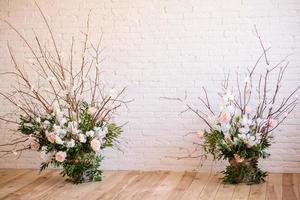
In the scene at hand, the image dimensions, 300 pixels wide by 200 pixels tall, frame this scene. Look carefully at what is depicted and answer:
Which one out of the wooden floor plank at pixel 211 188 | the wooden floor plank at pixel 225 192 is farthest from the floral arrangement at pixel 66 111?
the wooden floor plank at pixel 225 192

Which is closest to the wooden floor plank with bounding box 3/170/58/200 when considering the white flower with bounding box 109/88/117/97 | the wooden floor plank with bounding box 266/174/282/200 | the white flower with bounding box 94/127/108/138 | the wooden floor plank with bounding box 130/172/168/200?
the white flower with bounding box 94/127/108/138

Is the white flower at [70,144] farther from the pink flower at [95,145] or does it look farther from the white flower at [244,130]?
the white flower at [244,130]

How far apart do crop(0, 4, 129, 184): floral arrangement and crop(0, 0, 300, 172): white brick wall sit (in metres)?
0.14

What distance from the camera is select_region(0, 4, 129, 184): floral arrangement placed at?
4320 millimetres

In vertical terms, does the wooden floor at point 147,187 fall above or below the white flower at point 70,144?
below

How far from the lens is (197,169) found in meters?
4.75

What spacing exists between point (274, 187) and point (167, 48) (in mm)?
1635

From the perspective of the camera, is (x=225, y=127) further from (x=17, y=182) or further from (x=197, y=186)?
(x=17, y=182)

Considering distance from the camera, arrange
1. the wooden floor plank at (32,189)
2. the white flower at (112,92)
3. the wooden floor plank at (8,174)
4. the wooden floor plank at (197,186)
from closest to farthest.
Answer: the wooden floor plank at (197,186) < the wooden floor plank at (32,189) < the white flower at (112,92) < the wooden floor plank at (8,174)

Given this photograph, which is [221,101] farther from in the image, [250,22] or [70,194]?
[70,194]

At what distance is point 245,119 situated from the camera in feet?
13.6

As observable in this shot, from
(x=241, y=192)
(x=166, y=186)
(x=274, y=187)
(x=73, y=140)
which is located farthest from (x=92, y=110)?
(x=274, y=187)

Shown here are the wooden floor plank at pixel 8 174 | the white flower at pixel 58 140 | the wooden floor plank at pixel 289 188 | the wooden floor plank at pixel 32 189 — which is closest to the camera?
the wooden floor plank at pixel 289 188

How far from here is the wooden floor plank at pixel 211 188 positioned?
3.94 metres
